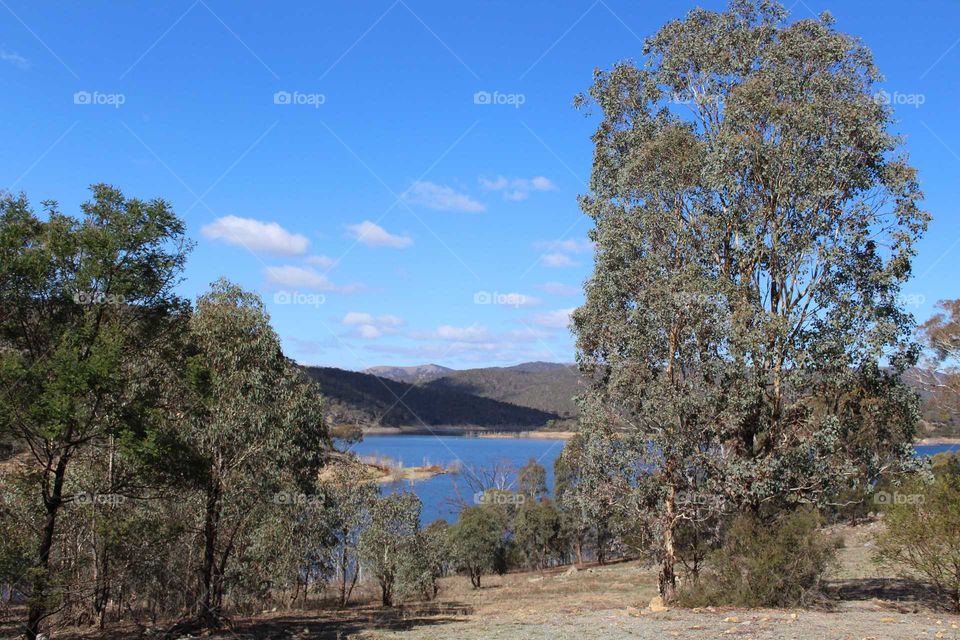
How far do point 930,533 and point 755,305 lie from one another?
587cm

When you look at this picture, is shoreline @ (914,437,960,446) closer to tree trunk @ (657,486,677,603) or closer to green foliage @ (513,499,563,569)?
tree trunk @ (657,486,677,603)

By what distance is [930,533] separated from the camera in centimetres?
1379

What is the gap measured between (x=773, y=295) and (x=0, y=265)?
17109mm

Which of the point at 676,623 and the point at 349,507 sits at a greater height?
the point at 676,623

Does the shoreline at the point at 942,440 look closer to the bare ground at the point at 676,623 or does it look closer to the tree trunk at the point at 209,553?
the bare ground at the point at 676,623

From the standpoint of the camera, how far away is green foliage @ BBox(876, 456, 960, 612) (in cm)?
1355

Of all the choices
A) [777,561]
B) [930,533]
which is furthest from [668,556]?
[930,533]

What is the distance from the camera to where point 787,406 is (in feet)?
54.7

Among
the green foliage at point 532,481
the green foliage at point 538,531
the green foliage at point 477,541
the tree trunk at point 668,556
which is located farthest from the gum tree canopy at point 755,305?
the green foliage at point 532,481

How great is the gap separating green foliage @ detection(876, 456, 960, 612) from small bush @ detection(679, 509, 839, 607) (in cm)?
118

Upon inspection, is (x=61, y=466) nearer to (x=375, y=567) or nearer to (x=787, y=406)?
(x=787, y=406)

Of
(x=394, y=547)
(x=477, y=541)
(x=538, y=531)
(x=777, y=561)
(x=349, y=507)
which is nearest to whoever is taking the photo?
(x=777, y=561)

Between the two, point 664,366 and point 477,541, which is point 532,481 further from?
point 664,366

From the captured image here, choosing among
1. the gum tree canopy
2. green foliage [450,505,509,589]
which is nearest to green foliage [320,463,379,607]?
green foliage [450,505,509,589]
